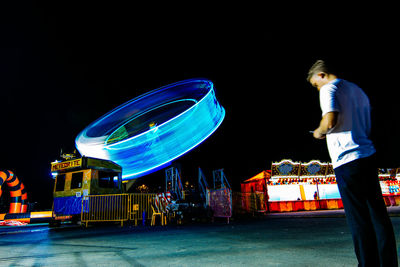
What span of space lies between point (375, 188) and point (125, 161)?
15.9 metres

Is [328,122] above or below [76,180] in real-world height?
below

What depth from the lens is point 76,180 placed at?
40.9 feet

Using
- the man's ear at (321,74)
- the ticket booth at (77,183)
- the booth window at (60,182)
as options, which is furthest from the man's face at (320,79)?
the booth window at (60,182)

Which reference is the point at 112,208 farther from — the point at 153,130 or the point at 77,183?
the point at 153,130

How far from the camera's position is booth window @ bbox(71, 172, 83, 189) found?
40.5 feet

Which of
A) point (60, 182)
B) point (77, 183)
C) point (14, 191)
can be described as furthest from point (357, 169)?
point (14, 191)

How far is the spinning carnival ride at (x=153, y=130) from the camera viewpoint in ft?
50.2

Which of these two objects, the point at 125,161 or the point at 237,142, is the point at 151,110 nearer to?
the point at 125,161

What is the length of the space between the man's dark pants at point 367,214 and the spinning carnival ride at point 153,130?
1309 centimetres

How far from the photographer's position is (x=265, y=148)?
2938 cm

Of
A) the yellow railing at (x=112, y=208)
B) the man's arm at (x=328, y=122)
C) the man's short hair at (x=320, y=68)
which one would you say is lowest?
the yellow railing at (x=112, y=208)

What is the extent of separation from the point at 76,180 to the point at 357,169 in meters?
13.0

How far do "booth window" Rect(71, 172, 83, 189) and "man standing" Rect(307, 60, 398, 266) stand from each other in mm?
12394

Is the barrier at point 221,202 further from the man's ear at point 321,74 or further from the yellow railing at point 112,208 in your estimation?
the man's ear at point 321,74
